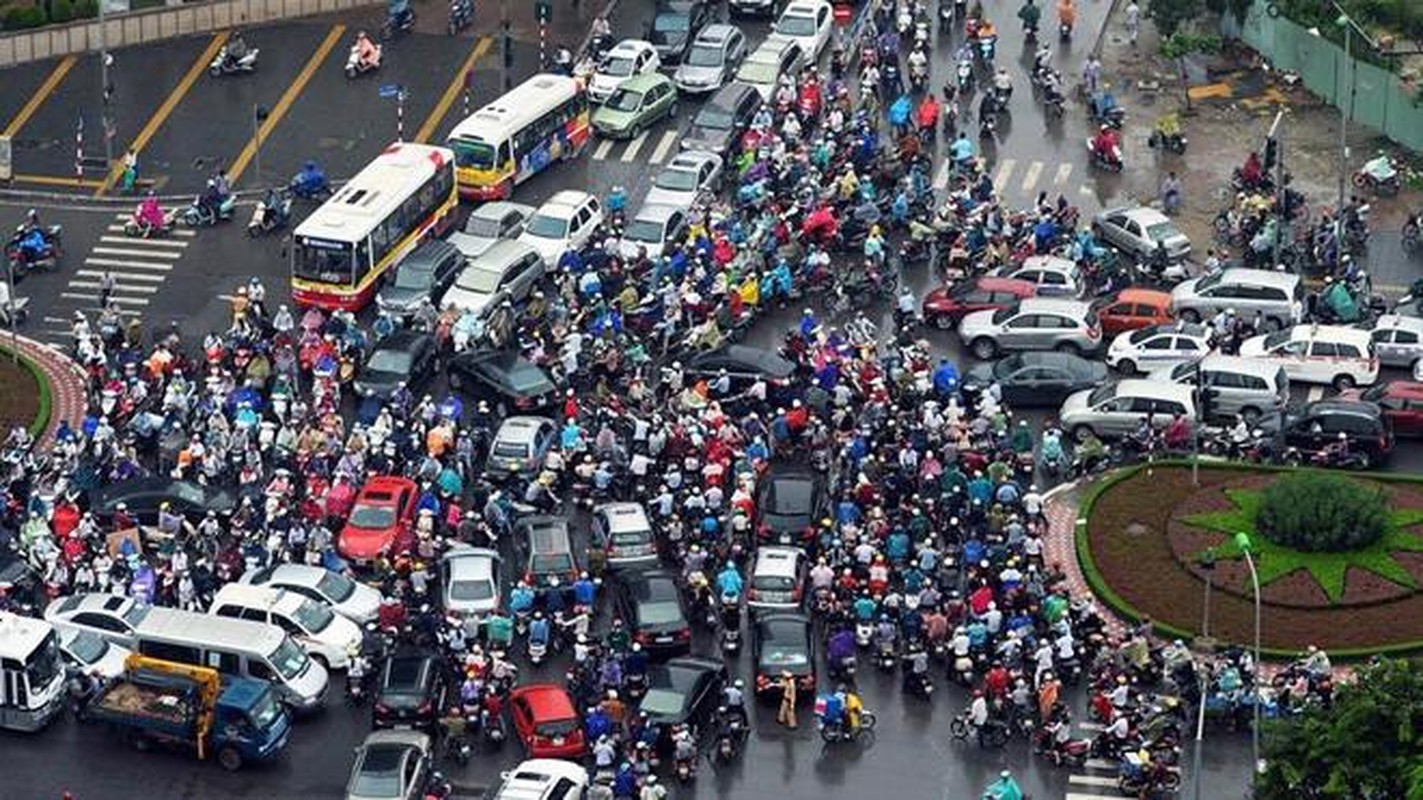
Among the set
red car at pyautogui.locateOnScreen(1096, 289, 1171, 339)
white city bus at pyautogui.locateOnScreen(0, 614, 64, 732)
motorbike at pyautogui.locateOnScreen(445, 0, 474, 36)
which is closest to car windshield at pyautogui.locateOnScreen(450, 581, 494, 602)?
white city bus at pyautogui.locateOnScreen(0, 614, 64, 732)

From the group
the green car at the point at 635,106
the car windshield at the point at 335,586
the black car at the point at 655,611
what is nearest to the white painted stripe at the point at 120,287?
the green car at the point at 635,106

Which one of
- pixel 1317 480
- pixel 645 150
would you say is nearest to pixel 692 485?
pixel 1317 480

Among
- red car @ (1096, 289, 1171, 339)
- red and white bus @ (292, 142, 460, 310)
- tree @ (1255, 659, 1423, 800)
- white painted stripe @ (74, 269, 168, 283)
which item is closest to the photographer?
tree @ (1255, 659, 1423, 800)

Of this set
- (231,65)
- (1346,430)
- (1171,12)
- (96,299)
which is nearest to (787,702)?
(1346,430)

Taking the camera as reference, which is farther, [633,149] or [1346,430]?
[633,149]

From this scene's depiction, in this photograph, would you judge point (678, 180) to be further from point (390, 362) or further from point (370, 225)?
point (390, 362)

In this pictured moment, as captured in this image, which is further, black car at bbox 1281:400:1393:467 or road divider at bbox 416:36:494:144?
road divider at bbox 416:36:494:144

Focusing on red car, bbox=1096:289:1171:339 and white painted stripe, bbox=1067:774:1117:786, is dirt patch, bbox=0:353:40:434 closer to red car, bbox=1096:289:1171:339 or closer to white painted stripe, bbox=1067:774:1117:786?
red car, bbox=1096:289:1171:339
